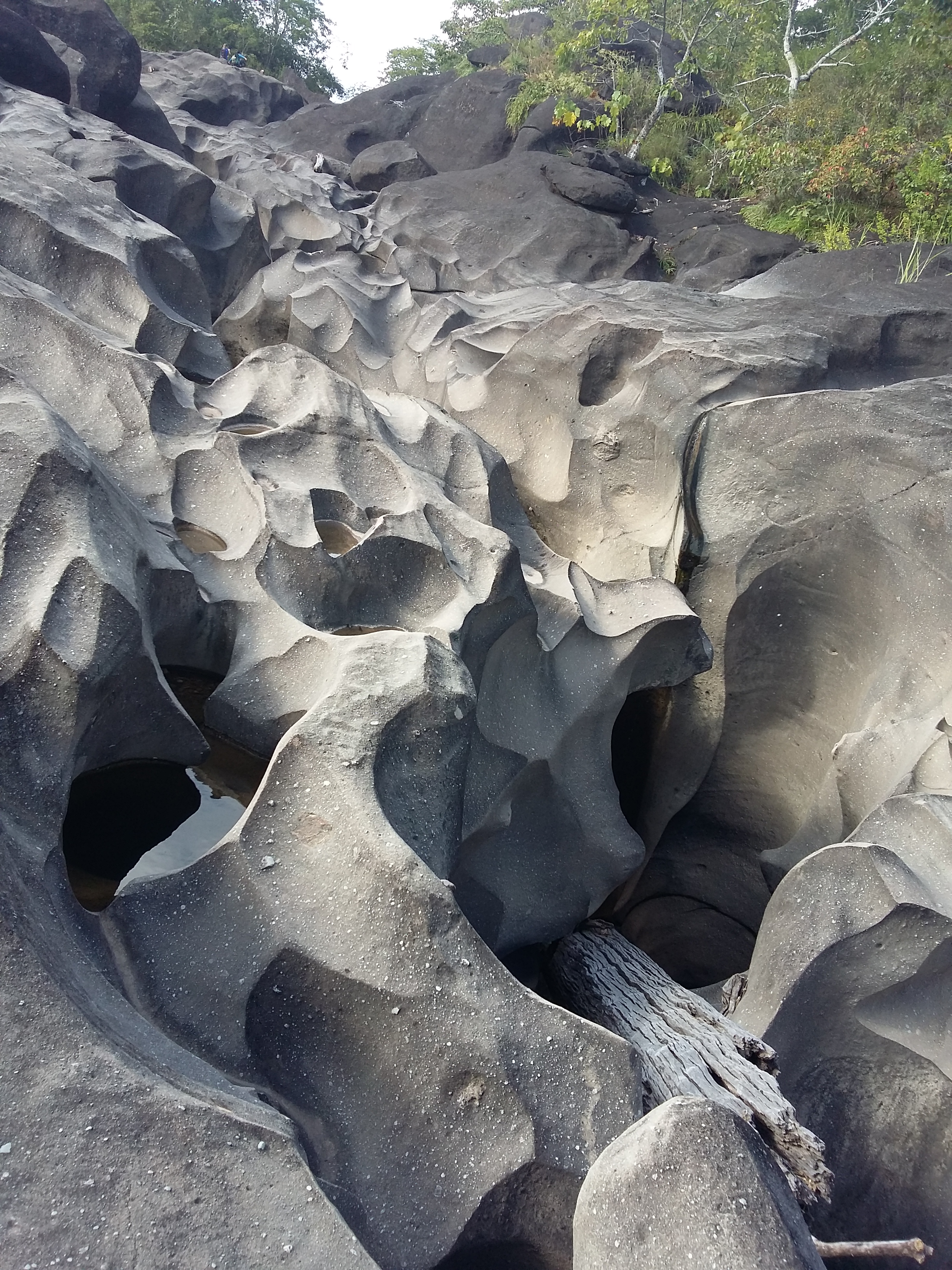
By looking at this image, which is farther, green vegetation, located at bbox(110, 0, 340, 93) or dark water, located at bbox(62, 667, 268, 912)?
green vegetation, located at bbox(110, 0, 340, 93)

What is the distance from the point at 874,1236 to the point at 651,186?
11.7 metres

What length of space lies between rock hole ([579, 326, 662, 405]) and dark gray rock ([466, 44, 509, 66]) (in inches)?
501

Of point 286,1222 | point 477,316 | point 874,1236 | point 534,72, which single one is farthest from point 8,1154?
point 534,72

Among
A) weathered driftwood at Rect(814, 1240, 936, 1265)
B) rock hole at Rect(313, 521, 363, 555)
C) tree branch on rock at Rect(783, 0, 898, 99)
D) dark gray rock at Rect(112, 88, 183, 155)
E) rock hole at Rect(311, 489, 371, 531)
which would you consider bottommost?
weathered driftwood at Rect(814, 1240, 936, 1265)

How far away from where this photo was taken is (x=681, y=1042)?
3.08 m

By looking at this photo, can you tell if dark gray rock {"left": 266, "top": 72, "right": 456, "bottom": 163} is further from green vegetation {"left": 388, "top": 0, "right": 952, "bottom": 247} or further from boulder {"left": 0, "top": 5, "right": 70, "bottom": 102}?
boulder {"left": 0, "top": 5, "right": 70, "bottom": 102}

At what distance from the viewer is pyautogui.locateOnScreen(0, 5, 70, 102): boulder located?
8484 millimetres

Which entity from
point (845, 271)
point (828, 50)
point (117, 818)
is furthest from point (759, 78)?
point (117, 818)

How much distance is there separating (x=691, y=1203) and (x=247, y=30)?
25.1 meters

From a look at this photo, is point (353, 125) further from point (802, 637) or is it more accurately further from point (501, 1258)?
point (501, 1258)

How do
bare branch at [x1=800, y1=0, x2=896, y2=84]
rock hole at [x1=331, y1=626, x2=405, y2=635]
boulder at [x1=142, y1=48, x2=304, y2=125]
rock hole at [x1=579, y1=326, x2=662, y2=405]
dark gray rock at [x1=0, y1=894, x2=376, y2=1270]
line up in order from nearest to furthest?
dark gray rock at [x1=0, y1=894, x2=376, y2=1270]
rock hole at [x1=331, y1=626, x2=405, y2=635]
rock hole at [x1=579, y1=326, x2=662, y2=405]
bare branch at [x1=800, y1=0, x2=896, y2=84]
boulder at [x1=142, y1=48, x2=304, y2=125]

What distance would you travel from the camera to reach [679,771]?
5645mm

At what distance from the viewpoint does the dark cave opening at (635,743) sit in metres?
5.48

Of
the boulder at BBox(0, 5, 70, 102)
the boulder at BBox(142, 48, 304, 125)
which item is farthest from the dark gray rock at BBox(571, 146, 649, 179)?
the boulder at BBox(142, 48, 304, 125)
